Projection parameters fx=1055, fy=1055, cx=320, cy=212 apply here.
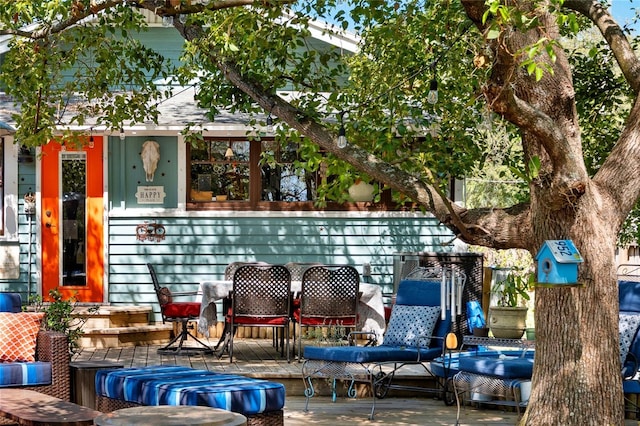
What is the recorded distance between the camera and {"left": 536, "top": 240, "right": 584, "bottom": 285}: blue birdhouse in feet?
19.5

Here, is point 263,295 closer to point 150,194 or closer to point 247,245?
point 247,245

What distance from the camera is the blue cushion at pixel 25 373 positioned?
7.29 m

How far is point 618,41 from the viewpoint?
21.6 feet


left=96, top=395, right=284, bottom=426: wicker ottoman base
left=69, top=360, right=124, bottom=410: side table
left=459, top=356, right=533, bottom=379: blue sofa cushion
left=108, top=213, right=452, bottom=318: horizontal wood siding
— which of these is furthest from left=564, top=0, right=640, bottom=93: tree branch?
left=108, top=213, right=452, bottom=318: horizontal wood siding

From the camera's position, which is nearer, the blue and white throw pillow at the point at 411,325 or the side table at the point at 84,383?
the side table at the point at 84,383

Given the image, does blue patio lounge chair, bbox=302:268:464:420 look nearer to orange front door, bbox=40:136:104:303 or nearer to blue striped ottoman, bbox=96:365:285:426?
blue striped ottoman, bbox=96:365:285:426

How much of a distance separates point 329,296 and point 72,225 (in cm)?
418

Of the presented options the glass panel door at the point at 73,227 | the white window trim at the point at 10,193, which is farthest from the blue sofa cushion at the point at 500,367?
the white window trim at the point at 10,193

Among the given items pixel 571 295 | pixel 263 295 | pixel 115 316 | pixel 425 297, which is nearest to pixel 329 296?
pixel 263 295

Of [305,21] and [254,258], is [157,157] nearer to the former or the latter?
[254,258]

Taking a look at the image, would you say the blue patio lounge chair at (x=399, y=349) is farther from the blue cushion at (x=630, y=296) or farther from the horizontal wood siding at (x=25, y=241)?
the horizontal wood siding at (x=25, y=241)

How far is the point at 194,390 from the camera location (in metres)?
6.21

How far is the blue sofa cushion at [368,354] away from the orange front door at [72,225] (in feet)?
16.7

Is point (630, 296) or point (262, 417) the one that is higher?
point (630, 296)
